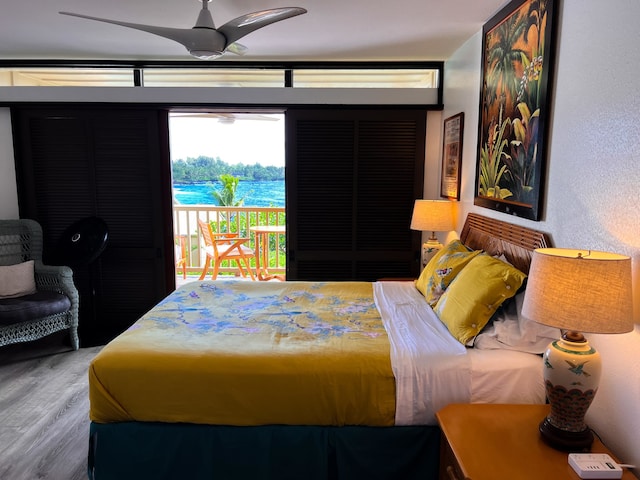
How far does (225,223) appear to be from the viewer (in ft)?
19.8

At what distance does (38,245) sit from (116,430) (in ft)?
8.25

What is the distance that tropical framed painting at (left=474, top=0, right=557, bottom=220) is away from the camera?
2.05m

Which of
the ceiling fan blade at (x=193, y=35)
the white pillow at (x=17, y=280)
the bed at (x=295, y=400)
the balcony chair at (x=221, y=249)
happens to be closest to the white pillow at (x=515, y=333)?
the bed at (x=295, y=400)

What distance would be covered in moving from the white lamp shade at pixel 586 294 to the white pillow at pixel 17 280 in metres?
3.61

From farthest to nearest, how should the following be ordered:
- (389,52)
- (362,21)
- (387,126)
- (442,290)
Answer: (387,126) < (389,52) < (362,21) < (442,290)

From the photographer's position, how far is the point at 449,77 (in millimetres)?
3584

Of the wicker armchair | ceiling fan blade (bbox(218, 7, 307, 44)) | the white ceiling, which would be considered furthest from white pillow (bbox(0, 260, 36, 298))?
ceiling fan blade (bbox(218, 7, 307, 44))

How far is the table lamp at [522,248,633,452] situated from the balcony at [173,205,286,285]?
459cm

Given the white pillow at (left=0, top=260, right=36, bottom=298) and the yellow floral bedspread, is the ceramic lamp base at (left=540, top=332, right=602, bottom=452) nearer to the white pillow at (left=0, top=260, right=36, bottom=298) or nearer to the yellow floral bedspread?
the yellow floral bedspread

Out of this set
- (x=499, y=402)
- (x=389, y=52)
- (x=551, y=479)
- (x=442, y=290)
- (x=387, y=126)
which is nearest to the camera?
(x=551, y=479)

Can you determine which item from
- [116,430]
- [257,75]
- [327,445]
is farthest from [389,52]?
[116,430]

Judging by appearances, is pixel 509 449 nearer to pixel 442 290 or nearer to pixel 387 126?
pixel 442 290

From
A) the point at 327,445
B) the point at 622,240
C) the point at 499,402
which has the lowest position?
the point at 327,445

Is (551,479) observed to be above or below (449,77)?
below
